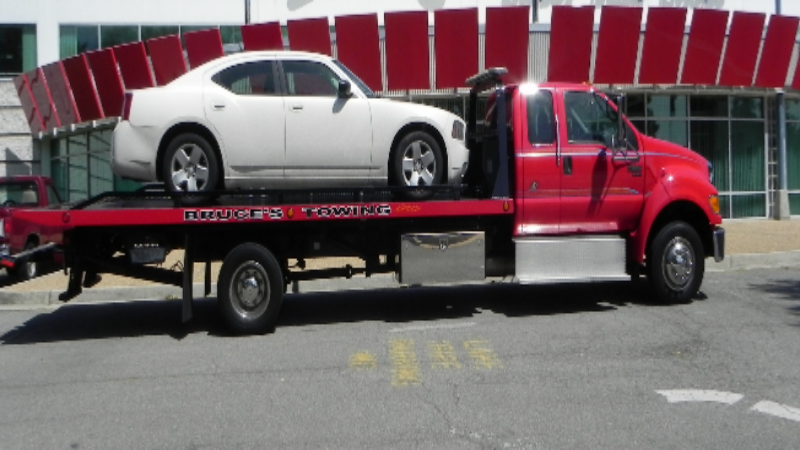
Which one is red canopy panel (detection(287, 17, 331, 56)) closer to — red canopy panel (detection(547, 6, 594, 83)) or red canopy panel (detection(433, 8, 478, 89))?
red canopy panel (detection(433, 8, 478, 89))

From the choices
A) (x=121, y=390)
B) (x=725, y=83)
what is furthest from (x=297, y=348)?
(x=725, y=83)

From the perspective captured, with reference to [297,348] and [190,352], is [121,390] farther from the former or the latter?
[297,348]

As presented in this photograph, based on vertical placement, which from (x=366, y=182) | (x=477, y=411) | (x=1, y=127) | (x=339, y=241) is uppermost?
(x=1, y=127)

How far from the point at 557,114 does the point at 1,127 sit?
1823 centimetres

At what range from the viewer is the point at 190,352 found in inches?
322

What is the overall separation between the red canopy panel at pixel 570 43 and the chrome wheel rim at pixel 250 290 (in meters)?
12.5

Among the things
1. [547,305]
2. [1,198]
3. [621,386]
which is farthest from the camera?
[1,198]

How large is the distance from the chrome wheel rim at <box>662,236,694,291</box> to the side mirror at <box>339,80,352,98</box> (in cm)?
404

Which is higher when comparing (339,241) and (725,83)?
(725,83)

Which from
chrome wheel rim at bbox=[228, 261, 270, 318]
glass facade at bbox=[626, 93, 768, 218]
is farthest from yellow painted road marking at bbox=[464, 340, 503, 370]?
glass facade at bbox=[626, 93, 768, 218]

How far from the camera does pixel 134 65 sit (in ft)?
64.3

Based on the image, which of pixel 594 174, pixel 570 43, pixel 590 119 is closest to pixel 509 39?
pixel 570 43

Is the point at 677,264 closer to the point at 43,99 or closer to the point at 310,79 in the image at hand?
the point at 310,79

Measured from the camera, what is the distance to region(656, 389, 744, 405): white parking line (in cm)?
630
